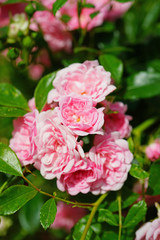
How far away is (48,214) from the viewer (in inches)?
24.0

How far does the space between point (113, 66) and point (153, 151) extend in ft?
0.82

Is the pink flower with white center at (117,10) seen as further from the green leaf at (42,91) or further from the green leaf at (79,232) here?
the green leaf at (79,232)

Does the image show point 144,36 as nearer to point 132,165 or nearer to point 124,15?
point 124,15

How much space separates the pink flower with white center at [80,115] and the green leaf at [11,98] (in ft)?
0.50

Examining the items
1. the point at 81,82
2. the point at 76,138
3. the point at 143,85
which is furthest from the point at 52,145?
the point at 143,85

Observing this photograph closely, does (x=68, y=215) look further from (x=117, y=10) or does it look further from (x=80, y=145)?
(x=117, y=10)

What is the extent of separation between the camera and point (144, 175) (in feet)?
2.26

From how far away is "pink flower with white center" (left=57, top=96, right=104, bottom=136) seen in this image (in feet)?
2.04

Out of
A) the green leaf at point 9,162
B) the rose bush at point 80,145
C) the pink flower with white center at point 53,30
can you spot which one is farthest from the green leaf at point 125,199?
the pink flower with white center at point 53,30

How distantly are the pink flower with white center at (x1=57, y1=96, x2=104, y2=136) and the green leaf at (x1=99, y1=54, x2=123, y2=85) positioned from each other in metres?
0.19

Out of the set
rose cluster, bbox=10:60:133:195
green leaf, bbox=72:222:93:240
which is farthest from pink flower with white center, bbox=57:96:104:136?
green leaf, bbox=72:222:93:240

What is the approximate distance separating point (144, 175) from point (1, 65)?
1010 millimetres

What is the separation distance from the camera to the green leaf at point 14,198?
608 mm

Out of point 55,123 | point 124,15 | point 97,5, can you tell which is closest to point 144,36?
point 124,15
